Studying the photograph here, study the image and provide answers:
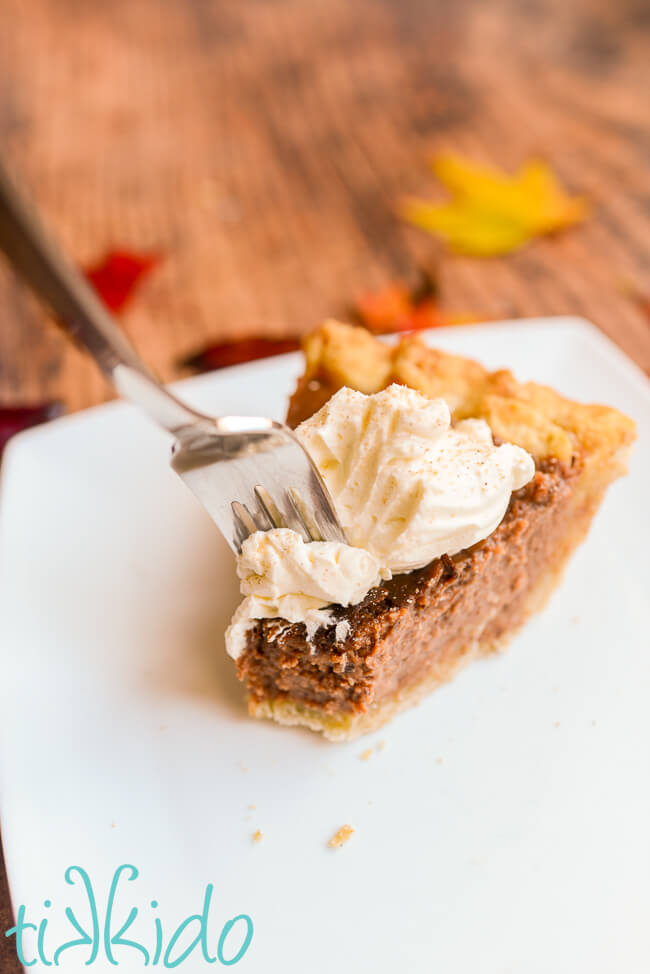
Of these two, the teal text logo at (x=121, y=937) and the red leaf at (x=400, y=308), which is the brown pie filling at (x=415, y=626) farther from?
the red leaf at (x=400, y=308)

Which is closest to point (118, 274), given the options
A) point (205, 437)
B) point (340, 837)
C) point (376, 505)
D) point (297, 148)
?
point (297, 148)

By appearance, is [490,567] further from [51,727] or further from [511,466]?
[51,727]

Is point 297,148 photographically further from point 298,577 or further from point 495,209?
point 298,577

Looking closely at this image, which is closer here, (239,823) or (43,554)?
(239,823)

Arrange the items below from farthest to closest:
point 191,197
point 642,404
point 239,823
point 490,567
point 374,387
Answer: point 191,197 → point 642,404 → point 374,387 → point 490,567 → point 239,823

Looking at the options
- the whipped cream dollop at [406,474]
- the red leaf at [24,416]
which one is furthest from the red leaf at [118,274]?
the whipped cream dollop at [406,474]

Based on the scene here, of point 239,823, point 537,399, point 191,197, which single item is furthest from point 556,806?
point 191,197
